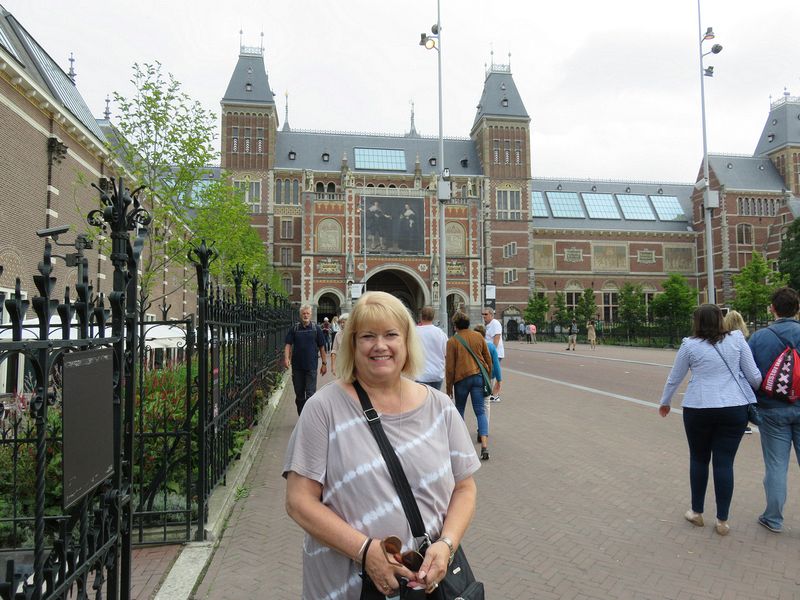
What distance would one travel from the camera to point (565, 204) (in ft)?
190

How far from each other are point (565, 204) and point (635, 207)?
7683 millimetres

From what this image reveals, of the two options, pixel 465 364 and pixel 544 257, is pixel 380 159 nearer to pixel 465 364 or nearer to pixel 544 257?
pixel 544 257

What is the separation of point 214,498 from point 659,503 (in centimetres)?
395

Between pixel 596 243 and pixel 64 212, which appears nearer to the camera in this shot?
pixel 64 212

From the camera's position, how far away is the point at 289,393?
13.8 meters

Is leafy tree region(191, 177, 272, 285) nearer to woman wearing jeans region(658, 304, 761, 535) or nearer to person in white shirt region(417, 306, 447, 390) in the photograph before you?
person in white shirt region(417, 306, 447, 390)

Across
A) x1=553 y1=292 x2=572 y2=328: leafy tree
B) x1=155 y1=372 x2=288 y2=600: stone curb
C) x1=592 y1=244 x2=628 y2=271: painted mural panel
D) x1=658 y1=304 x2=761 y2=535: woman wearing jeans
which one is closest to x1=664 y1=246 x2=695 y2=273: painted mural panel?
x1=592 y1=244 x2=628 y2=271: painted mural panel

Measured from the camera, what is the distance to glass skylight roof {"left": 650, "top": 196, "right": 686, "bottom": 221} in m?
58.5

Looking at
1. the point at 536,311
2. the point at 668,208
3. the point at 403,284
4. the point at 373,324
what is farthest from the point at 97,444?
the point at 668,208

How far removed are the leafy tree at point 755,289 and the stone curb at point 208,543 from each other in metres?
35.7

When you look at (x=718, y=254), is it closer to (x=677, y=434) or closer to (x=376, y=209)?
(x=376, y=209)

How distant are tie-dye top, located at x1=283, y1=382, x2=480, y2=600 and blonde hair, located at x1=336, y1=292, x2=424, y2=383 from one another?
0.12 metres

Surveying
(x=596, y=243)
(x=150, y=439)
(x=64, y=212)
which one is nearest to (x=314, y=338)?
(x=150, y=439)

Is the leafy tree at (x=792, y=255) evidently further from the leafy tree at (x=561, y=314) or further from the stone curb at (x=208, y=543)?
the stone curb at (x=208, y=543)
